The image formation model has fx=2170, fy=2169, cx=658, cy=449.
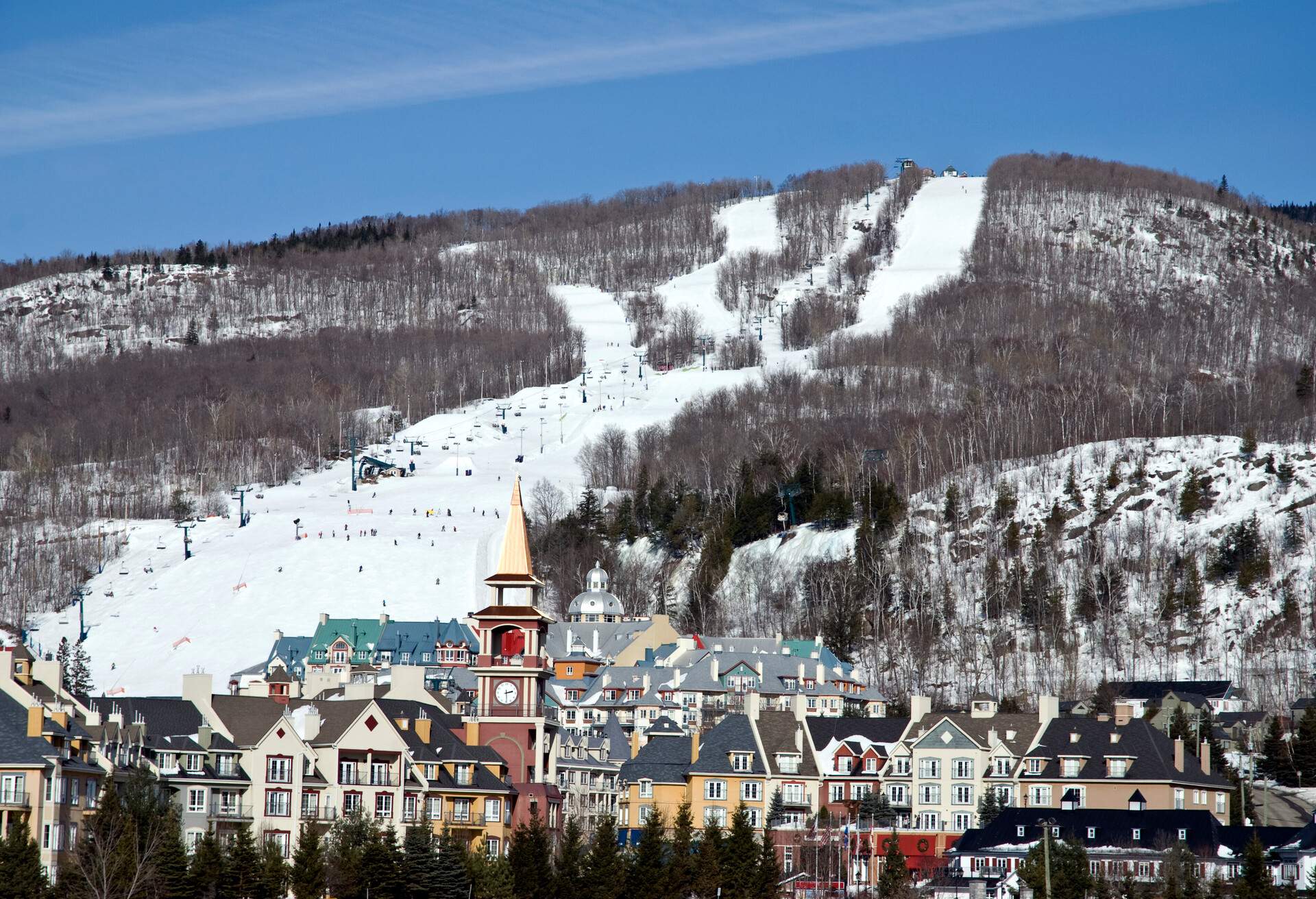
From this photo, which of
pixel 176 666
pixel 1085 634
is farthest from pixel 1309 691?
pixel 176 666

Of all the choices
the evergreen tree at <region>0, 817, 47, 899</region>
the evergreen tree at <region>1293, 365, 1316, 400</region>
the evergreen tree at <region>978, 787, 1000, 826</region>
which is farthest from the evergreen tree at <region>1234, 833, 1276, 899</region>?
the evergreen tree at <region>1293, 365, 1316, 400</region>

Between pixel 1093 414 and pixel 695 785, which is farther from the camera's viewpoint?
pixel 1093 414

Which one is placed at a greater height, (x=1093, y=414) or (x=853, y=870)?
(x=1093, y=414)

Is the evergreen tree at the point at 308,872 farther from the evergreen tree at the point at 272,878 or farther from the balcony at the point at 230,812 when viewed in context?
the balcony at the point at 230,812

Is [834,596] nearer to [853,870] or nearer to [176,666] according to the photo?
[176,666]

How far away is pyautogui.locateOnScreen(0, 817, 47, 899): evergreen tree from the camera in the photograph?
58.0 m

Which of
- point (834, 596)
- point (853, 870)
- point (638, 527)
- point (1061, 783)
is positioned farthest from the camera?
point (638, 527)

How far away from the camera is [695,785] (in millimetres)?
92500

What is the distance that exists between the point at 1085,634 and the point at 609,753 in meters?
46.6

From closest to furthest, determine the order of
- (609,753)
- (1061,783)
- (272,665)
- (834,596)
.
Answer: (1061,783)
(609,753)
(272,665)
(834,596)

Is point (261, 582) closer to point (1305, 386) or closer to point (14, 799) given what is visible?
point (1305, 386)

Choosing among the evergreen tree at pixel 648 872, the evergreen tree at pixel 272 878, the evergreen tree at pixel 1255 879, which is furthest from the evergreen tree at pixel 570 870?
the evergreen tree at pixel 1255 879

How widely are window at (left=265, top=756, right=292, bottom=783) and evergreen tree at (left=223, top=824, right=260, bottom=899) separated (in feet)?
38.2

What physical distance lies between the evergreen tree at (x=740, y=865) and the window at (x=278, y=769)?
51.7ft
